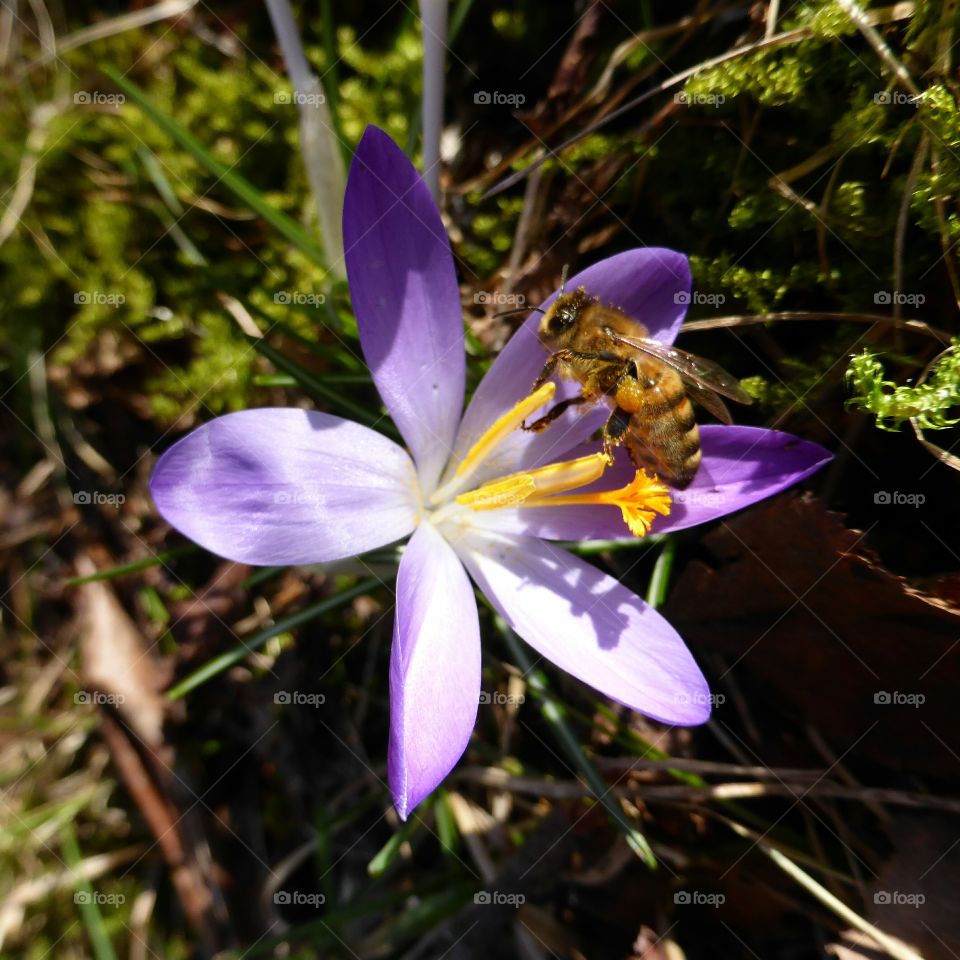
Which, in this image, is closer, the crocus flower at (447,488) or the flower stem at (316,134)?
the crocus flower at (447,488)

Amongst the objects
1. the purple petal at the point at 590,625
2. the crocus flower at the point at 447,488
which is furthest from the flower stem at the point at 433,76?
the purple petal at the point at 590,625

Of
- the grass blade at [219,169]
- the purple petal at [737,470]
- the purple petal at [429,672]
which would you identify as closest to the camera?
the purple petal at [429,672]

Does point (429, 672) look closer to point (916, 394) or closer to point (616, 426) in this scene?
point (616, 426)

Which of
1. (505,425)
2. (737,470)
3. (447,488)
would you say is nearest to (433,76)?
(505,425)

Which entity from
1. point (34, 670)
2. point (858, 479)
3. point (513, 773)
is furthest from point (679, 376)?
point (34, 670)

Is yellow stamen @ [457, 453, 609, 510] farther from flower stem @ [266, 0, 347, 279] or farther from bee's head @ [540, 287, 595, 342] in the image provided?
flower stem @ [266, 0, 347, 279]

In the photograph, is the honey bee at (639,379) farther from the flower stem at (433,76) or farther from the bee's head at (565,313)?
the flower stem at (433,76)

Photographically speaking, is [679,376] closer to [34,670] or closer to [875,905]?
[875,905]
